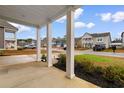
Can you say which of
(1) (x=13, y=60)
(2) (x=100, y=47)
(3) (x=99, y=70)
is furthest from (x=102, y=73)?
(1) (x=13, y=60)

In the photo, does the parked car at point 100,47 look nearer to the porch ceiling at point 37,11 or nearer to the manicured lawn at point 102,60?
the manicured lawn at point 102,60

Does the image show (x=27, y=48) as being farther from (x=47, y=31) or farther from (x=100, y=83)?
(x=100, y=83)

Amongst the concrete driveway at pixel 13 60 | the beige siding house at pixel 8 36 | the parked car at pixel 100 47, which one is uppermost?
the beige siding house at pixel 8 36

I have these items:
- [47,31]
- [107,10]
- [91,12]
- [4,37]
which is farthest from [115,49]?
[4,37]

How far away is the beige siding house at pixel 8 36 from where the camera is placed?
18641 millimetres

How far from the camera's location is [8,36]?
20391 millimetres

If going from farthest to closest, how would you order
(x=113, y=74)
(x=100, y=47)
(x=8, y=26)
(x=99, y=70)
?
(x=8, y=26) → (x=99, y=70) → (x=100, y=47) → (x=113, y=74)

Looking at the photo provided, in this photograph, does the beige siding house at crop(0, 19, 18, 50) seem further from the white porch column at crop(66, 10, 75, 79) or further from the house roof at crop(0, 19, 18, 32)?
the white porch column at crop(66, 10, 75, 79)

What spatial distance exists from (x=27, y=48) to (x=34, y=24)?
11222 mm

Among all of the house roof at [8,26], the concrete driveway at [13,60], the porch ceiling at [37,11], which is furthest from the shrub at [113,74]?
the house roof at [8,26]

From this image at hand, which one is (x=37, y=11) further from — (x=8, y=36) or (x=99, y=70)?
(x=8, y=36)

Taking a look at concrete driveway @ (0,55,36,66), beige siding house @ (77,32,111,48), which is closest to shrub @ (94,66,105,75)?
beige siding house @ (77,32,111,48)

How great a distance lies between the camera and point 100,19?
491 cm

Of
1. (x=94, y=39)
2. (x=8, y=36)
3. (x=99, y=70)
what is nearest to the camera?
(x=99, y=70)
